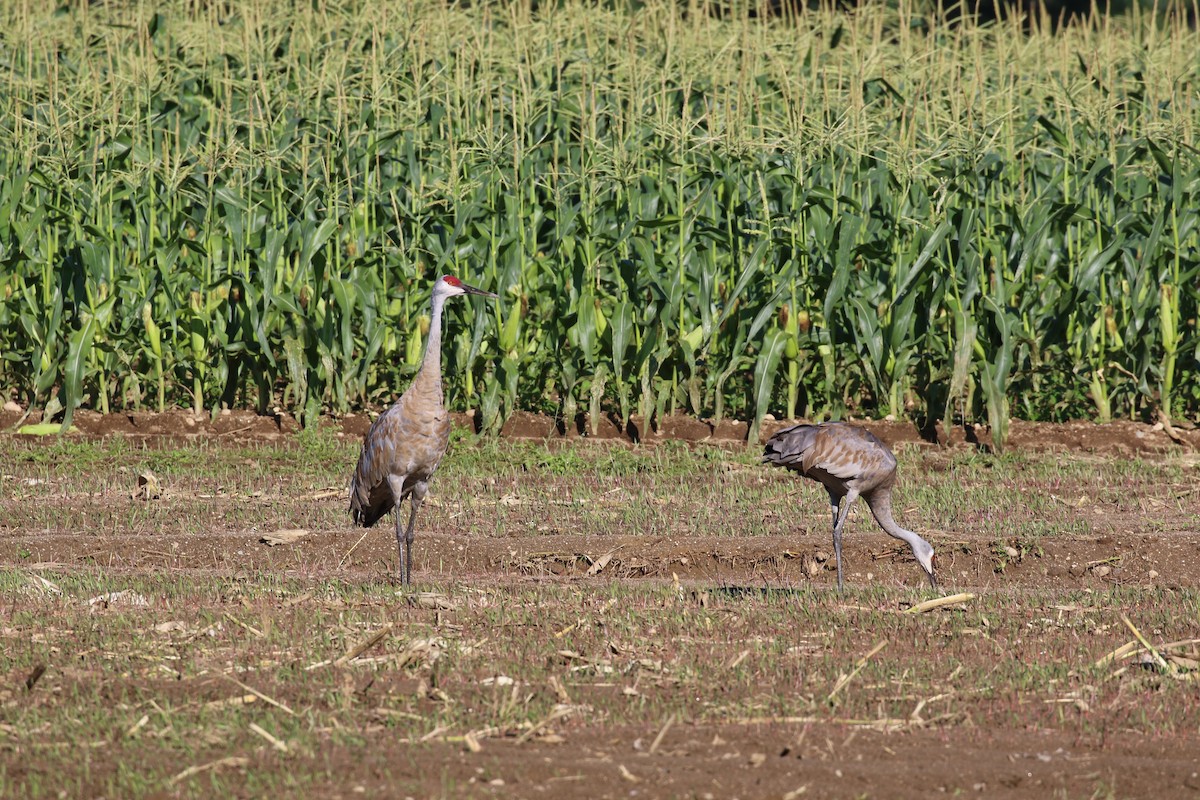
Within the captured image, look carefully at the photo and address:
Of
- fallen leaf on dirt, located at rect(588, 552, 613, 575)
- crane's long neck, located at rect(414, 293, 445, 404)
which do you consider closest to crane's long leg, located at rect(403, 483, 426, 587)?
crane's long neck, located at rect(414, 293, 445, 404)

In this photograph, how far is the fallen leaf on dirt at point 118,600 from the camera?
8469mm

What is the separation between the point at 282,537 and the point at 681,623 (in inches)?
137

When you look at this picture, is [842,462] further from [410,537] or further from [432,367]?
[410,537]

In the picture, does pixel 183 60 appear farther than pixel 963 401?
Yes

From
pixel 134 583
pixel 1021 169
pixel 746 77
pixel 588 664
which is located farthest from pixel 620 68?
pixel 588 664

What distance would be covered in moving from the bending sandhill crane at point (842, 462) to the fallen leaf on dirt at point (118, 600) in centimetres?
378

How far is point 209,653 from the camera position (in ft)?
24.3

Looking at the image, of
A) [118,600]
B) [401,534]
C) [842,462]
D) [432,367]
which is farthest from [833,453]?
[118,600]

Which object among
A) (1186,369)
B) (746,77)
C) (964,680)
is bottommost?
(964,680)

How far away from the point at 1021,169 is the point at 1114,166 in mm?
937

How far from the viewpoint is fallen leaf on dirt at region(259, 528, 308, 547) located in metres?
10.5

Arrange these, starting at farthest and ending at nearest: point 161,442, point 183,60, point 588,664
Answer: point 183,60
point 161,442
point 588,664

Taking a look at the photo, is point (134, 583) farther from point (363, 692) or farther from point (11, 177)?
point (11, 177)

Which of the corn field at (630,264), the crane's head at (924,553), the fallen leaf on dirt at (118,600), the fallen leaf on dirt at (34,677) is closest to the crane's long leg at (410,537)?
the fallen leaf on dirt at (118,600)
